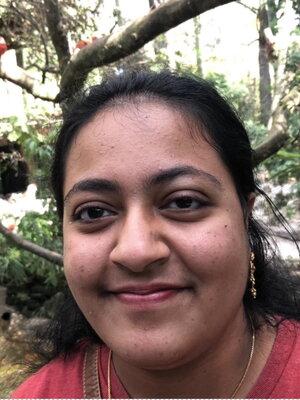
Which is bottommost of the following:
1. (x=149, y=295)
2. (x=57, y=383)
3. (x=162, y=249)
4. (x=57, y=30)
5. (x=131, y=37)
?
(x=57, y=383)

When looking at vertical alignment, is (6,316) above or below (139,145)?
below

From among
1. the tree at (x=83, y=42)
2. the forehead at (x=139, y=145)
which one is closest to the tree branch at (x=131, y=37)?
the tree at (x=83, y=42)

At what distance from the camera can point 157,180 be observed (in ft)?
3.34

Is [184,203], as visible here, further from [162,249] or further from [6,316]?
[6,316]

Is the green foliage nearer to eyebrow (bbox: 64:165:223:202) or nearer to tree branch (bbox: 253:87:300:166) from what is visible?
tree branch (bbox: 253:87:300:166)

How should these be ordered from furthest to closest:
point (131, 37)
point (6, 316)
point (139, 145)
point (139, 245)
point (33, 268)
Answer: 1. point (6, 316)
2. point (33, 268)
3. point (131, 37)
4. point (139, 145)
5. point (139, 245)

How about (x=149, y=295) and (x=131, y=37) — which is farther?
(x=131, y=37)

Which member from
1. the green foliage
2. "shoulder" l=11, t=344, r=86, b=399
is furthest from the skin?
the green foliage

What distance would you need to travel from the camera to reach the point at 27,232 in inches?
148

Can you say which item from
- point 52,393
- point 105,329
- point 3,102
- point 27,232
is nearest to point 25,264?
point 27,232

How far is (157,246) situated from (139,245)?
0.04 meters

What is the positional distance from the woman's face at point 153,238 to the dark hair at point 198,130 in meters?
0.07

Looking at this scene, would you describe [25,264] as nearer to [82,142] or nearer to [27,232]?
[27,232]

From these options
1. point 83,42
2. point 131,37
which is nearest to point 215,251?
point 131,37
